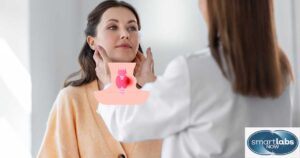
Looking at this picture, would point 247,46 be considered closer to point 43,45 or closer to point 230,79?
point 230,79

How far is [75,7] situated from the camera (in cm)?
103

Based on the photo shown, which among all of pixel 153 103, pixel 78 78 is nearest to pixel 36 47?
pixel 78 78

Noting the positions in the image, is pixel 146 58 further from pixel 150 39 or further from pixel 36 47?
pixel 36 47

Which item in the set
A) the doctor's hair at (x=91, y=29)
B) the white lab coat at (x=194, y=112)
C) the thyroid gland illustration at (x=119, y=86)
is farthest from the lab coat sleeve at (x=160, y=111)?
the doctor's hair at (x=91, y=29)

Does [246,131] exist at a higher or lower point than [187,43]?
lower

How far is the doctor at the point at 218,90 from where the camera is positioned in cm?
76

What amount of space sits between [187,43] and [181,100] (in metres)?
0.29

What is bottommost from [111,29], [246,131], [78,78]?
[246,131]

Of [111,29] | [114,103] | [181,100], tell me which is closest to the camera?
[181,100]

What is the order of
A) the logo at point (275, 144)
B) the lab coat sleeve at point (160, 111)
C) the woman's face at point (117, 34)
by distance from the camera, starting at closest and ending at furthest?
the lab coat sleeve at point (160, 111), the logo at point (275, 144), the woman's face at point (117, 34)

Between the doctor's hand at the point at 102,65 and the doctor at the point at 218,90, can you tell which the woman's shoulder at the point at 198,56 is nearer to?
the doctor at the point at 218,90

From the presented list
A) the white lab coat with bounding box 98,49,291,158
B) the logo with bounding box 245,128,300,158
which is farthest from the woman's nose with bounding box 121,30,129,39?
the logo with bounding box 245,128,300,158

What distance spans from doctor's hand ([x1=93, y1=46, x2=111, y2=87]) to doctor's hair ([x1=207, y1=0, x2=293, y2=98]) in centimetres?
28

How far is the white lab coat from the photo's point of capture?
2.46 feet
